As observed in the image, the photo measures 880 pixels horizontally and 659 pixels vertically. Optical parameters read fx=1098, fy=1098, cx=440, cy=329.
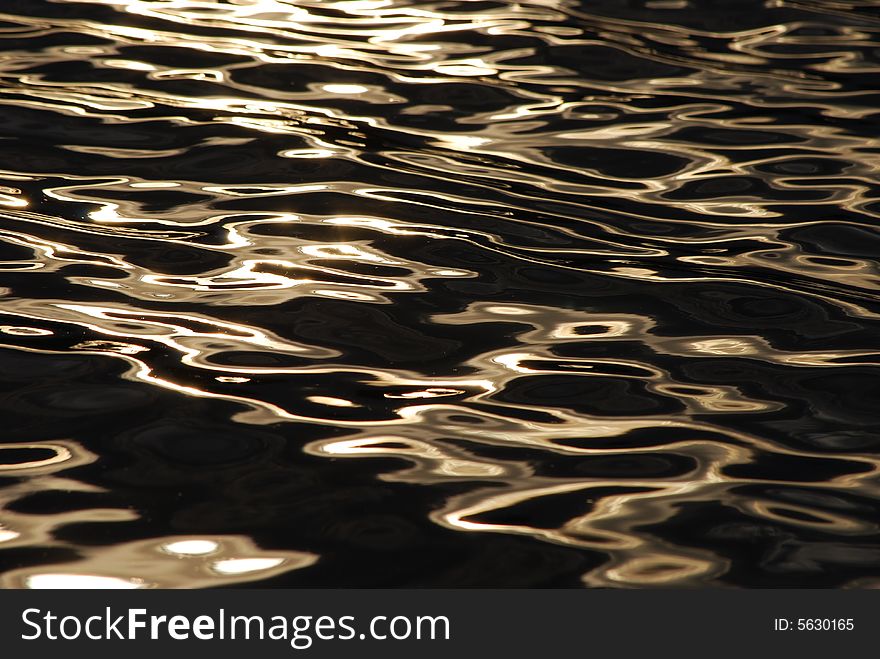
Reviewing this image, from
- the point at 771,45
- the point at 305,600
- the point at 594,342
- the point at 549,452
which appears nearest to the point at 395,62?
the point at 771,45

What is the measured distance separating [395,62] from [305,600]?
77.6 inches

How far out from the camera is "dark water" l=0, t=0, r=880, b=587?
1.30m

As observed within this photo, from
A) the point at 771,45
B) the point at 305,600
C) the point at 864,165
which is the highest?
the point at 771,45

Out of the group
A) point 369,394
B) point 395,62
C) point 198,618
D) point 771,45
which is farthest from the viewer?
point 771,45

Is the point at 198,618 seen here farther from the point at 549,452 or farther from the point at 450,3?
the point at 450,3

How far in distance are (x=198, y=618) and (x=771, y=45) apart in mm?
2518

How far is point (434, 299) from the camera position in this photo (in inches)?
72.8

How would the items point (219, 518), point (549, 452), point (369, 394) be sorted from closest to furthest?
point (219, 518) < point (549, 452) < point (369, 394)

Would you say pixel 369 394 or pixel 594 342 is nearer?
pixel 369 394

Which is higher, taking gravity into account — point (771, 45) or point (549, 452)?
point (771, 45)

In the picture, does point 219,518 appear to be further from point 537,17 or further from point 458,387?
point 537,17

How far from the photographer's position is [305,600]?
1196 mm

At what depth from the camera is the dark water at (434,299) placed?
4.28ft

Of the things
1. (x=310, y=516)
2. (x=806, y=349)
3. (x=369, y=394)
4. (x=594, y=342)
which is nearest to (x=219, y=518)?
(x=310, y=516)
